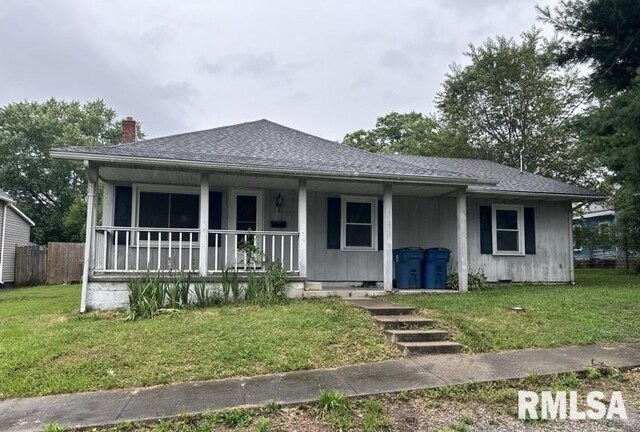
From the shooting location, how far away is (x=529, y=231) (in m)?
11.9

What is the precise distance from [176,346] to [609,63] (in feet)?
42.3

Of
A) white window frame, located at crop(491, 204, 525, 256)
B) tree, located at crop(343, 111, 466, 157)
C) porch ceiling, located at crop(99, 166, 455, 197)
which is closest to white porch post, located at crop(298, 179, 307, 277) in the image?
porch ceiling, located at crop(99, 166, 455, 197)

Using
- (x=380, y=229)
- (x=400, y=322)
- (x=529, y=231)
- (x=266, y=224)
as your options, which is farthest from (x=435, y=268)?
(x=266, y=224)

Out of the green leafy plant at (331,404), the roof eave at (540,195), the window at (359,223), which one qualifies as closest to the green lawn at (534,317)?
the window at (359,223)

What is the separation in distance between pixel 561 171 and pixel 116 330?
22.6 meters

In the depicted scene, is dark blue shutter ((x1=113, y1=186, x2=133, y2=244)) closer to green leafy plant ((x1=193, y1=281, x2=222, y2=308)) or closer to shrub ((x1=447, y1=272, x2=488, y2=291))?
green leafy plant ((x1=193, y1=281, x2=222, y2=308))

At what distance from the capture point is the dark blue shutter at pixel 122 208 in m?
9.46

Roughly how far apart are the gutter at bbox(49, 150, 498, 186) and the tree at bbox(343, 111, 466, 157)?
18285mm

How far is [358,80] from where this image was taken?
22.2 m

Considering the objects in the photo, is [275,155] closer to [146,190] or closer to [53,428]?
[146,190]

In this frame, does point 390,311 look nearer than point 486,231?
Yes

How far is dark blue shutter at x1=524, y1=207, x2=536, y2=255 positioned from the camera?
11820 mm

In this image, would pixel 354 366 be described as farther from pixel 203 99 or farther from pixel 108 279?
pixel 203 99

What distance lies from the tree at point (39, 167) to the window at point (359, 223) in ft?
80.1
